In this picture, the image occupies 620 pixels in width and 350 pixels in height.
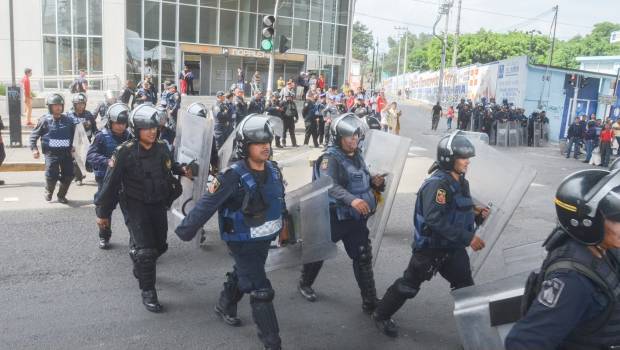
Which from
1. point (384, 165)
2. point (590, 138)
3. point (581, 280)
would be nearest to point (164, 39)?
point (590, 138)

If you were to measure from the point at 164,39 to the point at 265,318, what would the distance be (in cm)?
2516

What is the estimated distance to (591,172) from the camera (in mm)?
2098

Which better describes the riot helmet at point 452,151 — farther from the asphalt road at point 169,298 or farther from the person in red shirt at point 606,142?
the person in red shirt at point 606,142

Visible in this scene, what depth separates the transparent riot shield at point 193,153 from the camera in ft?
15.8

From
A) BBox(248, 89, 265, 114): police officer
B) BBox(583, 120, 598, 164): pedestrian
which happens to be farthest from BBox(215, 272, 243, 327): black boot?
BBox(583, 120, 598, 164): pedestrian

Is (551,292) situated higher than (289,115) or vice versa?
(551,292)

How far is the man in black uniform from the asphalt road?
818cm

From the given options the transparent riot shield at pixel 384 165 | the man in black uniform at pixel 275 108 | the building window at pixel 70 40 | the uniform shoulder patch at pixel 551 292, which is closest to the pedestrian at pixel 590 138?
the man in black uniform at pixel 275 108

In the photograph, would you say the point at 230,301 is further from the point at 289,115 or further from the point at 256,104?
the point at 289,115

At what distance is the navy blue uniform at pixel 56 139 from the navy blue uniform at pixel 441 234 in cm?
557

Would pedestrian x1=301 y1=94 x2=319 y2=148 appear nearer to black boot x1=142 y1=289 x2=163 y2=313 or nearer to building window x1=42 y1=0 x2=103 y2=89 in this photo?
black boot x1=142 y1=289 x2=163 y2=313

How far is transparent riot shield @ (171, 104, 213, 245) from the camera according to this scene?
15.8 ft

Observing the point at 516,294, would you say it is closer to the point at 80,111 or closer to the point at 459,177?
the point at 459,177

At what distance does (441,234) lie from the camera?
11.7 feet
